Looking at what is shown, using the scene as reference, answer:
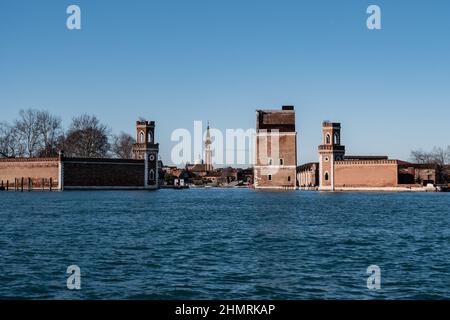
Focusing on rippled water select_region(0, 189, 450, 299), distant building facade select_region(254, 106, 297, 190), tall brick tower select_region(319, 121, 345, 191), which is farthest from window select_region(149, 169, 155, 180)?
rippled water select_region(0, 189, 450, 299)

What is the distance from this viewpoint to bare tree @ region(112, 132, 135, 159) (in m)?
101

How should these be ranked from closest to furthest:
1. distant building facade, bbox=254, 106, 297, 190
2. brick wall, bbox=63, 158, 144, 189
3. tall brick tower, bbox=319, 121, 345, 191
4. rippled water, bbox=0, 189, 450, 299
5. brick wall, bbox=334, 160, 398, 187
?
1. rippled water, bbox=0, 189, 450, 299
2. brick wall, bbox=63, 158, 144, 189
3. brick wall, bbox=334, 160, 398, 187
4. tall brick tower, bbox=319, 121, 345, 191
5. distant building facade, bbox=254, 106, 297, 190

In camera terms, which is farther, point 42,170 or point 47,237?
point 42,170

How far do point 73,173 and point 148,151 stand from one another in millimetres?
12974

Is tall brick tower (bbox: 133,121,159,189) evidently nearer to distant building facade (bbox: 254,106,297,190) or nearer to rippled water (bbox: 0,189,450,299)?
distant building facade (bbox: 254,106,297,190)

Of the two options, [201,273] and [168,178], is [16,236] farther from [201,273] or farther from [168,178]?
[168,178]

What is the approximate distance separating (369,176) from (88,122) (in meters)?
38.5

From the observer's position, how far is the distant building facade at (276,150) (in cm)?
9475

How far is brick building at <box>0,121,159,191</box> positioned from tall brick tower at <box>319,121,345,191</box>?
2295 cm

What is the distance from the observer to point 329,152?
87.3 metres

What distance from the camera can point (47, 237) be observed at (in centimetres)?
2119

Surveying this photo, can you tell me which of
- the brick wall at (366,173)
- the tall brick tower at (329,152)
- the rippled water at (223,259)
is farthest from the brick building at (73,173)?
the rippled water at (223,259)
